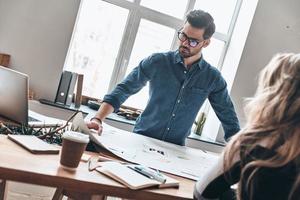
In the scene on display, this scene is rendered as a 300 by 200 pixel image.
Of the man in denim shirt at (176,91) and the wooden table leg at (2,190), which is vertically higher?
the man in denim shirt at (176,91)

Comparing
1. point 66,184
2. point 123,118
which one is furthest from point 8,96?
point 123,118

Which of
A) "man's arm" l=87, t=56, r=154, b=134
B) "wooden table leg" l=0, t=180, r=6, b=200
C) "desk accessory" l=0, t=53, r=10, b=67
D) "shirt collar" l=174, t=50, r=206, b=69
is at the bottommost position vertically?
"wooden table leg" l=0, t=180, r=6, b=200

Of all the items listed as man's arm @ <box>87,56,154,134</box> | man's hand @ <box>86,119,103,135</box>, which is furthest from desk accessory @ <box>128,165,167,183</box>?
man's arm @ <box>87,56,154,134</box>

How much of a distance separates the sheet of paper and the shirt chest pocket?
1.42 ft

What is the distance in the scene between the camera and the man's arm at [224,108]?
2.16 m

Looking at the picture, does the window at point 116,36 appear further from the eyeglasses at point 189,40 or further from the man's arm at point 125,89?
the eyeglasses at point 189,40

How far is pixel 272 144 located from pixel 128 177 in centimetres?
47

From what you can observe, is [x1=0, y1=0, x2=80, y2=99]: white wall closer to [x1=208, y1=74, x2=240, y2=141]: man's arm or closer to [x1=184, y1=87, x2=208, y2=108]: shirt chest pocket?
[x1=184, y1=87, x2=208, y2=108]: shirt chest pocket

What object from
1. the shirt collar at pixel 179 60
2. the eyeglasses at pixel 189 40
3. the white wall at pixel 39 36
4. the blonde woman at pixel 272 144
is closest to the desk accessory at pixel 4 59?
the white wall at pixel 39 36

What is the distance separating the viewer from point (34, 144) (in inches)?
52.4

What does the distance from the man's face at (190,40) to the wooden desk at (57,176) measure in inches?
42.9

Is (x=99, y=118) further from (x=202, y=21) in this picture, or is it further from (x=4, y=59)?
(x=4, y=59)

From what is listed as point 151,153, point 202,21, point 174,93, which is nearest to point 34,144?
point 151,153

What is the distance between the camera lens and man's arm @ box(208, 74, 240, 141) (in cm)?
216
